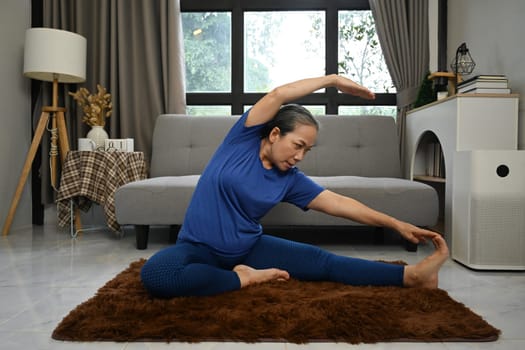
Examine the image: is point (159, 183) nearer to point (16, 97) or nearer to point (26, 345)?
point (26, 345)

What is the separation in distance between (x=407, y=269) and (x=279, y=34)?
8.83ft

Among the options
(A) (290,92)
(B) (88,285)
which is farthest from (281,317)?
(B) (88,285)

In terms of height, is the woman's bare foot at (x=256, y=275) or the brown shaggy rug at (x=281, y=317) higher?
the woman's bare foot at (x=256, y=275)

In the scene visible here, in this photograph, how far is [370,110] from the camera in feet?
12.4

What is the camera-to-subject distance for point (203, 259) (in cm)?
151

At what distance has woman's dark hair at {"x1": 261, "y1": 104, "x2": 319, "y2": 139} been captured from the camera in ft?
4.93

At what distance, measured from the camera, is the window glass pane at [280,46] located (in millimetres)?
3795

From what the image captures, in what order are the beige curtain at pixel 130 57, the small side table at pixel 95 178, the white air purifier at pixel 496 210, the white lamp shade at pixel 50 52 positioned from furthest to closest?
the beige curtain at pixel 130 57, the white lamp shade at pixel 50 52, the small side table at pixel 95 178, the white air purifier at pixel 496 210

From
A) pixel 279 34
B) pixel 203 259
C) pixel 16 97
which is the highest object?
pixel 279 34

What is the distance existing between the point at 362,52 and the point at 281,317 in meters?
2.94

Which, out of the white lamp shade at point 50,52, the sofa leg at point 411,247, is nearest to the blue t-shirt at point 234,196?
the sofa leg at point 411,247

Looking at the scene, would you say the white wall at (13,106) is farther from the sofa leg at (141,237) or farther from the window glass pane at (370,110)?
the window glass pane at (370,110)

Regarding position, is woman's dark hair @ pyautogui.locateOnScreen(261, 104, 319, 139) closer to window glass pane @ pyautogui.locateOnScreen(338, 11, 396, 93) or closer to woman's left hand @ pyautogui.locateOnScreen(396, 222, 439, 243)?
woman's left hand @ pyautogui.locateOnScreen(396, 222, 439, 243)

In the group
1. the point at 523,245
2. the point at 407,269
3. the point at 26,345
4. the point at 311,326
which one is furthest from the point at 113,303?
the point at 523,245
